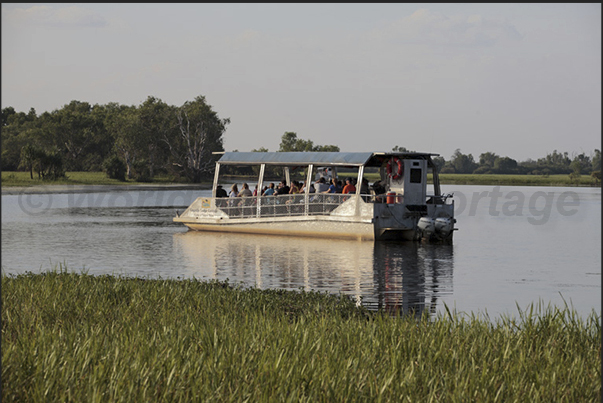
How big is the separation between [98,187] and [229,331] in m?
74.5

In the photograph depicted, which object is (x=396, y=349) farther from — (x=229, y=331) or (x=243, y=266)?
(x=243, y=266)

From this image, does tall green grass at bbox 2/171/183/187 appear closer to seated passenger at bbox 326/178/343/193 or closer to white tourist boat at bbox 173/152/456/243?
white tourist boat at bbox 173/152/456/243

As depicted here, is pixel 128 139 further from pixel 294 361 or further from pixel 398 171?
pixel 294 361

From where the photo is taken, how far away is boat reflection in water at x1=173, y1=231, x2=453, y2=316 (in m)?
16.7

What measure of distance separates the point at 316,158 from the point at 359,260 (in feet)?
22.9

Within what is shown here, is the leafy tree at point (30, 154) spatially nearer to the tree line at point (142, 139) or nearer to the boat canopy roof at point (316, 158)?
the tree line at point (142, 139)

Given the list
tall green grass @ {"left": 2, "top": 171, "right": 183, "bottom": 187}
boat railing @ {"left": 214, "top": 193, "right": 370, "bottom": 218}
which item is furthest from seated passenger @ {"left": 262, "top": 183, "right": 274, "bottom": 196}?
tall green grass @ {"left": 2, "top": 171, "right": 183, "bottom": 187}

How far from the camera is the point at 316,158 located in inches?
1121

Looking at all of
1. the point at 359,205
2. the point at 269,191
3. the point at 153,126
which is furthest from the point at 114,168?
Result: the point at 359,205

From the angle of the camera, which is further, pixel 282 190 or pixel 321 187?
pixel 282 190

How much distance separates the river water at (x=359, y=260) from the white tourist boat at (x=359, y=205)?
50 cm

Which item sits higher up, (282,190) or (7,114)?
(7,114)

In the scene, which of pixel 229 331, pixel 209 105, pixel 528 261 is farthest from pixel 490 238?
pixel 209 105

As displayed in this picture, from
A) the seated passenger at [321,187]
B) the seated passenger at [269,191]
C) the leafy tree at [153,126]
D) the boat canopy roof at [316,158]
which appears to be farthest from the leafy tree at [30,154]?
the seated passenger at [321,187]
